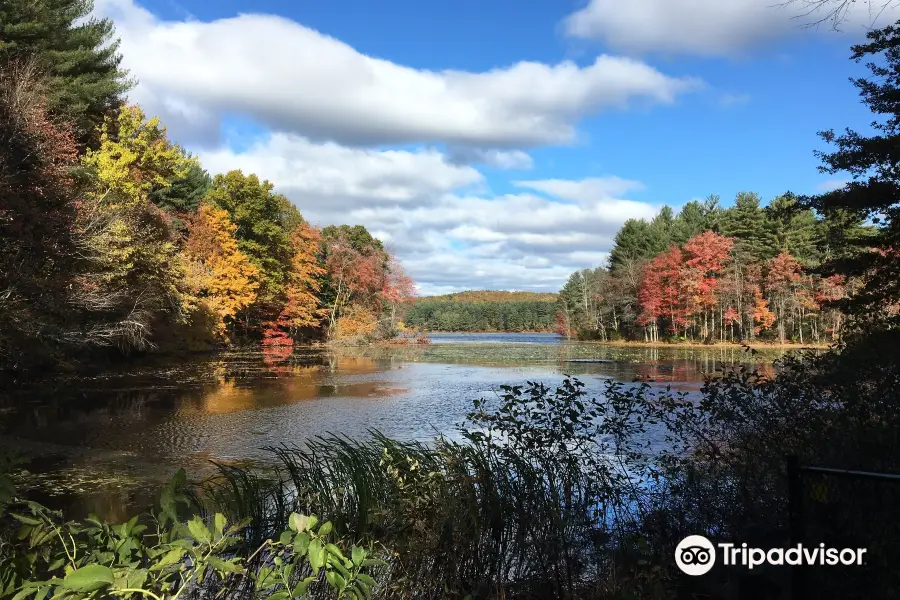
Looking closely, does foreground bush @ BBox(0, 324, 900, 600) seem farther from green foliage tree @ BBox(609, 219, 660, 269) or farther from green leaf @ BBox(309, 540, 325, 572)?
green foliage tree @ BBox(609, 219, 660, 269)

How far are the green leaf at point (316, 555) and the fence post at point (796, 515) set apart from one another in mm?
1624

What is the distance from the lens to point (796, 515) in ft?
7.14

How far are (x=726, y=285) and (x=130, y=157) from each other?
40.3m

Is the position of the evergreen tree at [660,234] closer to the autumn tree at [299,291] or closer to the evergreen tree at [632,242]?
the evergreen tree at [632,242]

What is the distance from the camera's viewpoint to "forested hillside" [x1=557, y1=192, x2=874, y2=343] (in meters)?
43.1

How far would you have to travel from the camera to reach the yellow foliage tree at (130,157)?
21.8 meters

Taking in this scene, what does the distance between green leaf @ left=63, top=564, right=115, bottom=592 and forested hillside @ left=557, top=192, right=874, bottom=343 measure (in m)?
43.2

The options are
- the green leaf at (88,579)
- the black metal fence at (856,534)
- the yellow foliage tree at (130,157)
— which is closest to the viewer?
the green leaf at (88,579)

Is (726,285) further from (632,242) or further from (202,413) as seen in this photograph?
(202,413)

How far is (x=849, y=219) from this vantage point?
32.0 ft

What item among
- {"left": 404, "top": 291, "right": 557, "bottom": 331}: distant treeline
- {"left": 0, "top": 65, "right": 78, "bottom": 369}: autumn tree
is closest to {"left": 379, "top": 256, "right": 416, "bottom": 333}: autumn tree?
{"left": 0, "top": 65, "right": 78, "bottom": 369}: autumn tree

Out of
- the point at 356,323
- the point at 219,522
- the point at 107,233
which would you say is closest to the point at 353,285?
the point at 356,323

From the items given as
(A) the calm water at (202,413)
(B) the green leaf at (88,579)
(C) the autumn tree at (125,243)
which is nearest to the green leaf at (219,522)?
(B) the green leaf at (88,579)

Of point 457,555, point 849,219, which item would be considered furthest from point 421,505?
point 849,219
